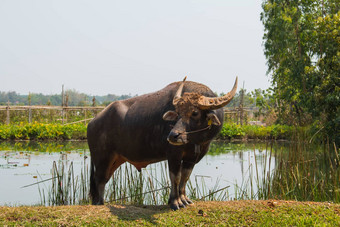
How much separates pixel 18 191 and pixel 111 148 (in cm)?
539

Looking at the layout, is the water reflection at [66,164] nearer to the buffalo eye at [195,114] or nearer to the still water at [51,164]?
the still water at [51,164]

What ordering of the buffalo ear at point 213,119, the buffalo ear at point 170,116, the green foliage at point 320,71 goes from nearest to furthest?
the buffalo ear at point 213,119, the buffalo ear at point 170,116, the green foliage at point 320,71

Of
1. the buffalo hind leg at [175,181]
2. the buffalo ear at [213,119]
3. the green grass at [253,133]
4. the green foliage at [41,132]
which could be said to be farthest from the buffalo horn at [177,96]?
the green grass at [253,133]

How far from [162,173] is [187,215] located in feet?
13.6

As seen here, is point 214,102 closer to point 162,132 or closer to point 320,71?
point 162,132

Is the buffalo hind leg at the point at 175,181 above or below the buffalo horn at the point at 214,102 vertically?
below

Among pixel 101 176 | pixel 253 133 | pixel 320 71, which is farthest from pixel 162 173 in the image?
pixel 253 133

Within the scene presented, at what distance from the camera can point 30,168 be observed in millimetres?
11859

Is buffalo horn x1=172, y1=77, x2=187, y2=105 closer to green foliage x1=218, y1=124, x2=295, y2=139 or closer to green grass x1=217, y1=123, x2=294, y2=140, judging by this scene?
green foliage x1=218, y1=124, x2=295, y2=139

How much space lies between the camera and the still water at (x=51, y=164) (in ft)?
30.6

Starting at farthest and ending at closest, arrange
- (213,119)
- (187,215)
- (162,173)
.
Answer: (162,173)
(187,215)
(213,119)

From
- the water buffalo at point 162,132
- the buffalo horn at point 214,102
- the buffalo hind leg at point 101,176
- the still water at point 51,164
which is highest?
the buffalo horn at point 214,102

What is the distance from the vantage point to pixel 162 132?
4641 mm

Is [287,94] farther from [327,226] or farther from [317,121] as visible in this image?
[327,226]
